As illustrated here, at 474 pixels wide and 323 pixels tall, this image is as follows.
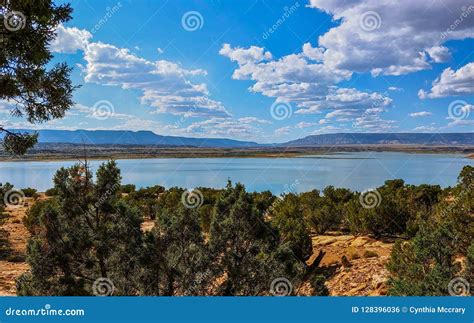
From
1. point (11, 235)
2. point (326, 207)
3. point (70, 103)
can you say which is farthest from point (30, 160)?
point (70, 103)

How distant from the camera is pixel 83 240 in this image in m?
9.91

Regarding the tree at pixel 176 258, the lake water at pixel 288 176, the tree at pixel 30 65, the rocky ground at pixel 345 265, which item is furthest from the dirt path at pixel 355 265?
the lake water at pixel 288 176

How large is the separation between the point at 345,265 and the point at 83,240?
9505 mm

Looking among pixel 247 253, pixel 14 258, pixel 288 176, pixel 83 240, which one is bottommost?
pixel 14 258

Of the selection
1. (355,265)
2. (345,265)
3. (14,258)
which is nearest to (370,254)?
(355,265)

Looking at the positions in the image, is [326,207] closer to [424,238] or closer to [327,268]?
[327,268]

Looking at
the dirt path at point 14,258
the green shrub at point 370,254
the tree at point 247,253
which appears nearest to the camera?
the tree at point 247,253

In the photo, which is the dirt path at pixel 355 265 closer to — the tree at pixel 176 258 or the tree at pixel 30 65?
the tree at pixel 176 258

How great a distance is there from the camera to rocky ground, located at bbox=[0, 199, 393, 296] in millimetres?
12430

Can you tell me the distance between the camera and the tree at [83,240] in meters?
9.48

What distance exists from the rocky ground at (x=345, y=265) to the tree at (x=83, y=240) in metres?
4.92

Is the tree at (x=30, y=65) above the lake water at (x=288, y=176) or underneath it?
above

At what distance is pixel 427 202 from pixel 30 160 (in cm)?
12320

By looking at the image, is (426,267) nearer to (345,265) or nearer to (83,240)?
(345,265)
